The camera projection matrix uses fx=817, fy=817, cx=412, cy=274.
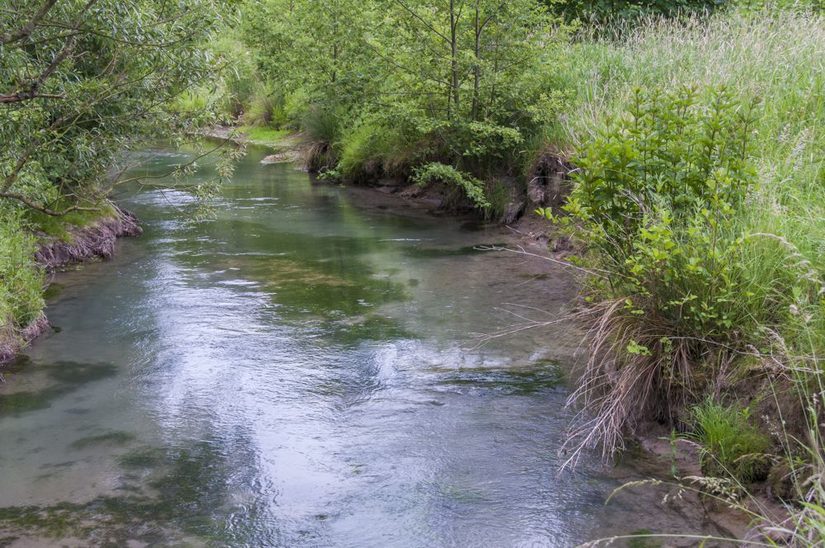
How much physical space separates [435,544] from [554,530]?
2.54 feet

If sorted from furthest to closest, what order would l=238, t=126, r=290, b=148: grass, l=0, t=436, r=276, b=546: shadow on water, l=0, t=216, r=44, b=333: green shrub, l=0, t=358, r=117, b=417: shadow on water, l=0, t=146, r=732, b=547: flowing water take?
1. l=238, t=126, r=290, b=148: grass
2. l=0, t=216, r=44, b=333: green shrub
3. l=0, t=358, r=117, b=417: shadow on water
4. l=0, t=146, r=732, b=547: flowing water
5. l=0, t=436, r=276, b=546: shadow on water

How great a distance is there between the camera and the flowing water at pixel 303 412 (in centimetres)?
544

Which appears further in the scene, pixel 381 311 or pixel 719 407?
pixel 381 311

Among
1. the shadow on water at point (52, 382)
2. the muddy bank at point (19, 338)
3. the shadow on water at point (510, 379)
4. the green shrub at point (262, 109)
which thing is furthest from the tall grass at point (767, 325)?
the green shrub at point (262, 109)

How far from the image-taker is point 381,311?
10047 millimetres

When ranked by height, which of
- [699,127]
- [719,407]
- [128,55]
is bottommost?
[719,407]

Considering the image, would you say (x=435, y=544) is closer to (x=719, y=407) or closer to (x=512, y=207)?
(x=719, y=407)

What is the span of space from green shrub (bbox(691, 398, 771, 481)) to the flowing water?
0.47 m

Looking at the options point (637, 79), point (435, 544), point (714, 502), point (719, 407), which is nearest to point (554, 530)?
point (435, 544)

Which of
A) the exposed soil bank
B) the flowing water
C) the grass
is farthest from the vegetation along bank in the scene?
the grass

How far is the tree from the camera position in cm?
646

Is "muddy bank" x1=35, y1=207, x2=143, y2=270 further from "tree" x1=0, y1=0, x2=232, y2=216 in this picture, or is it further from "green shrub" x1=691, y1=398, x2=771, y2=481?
"green shrub" x1=691, y1=398, x2=771, y2=481

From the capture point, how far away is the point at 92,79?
7.89 metres

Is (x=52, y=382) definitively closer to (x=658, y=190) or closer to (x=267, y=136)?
(x=658, y=190)
